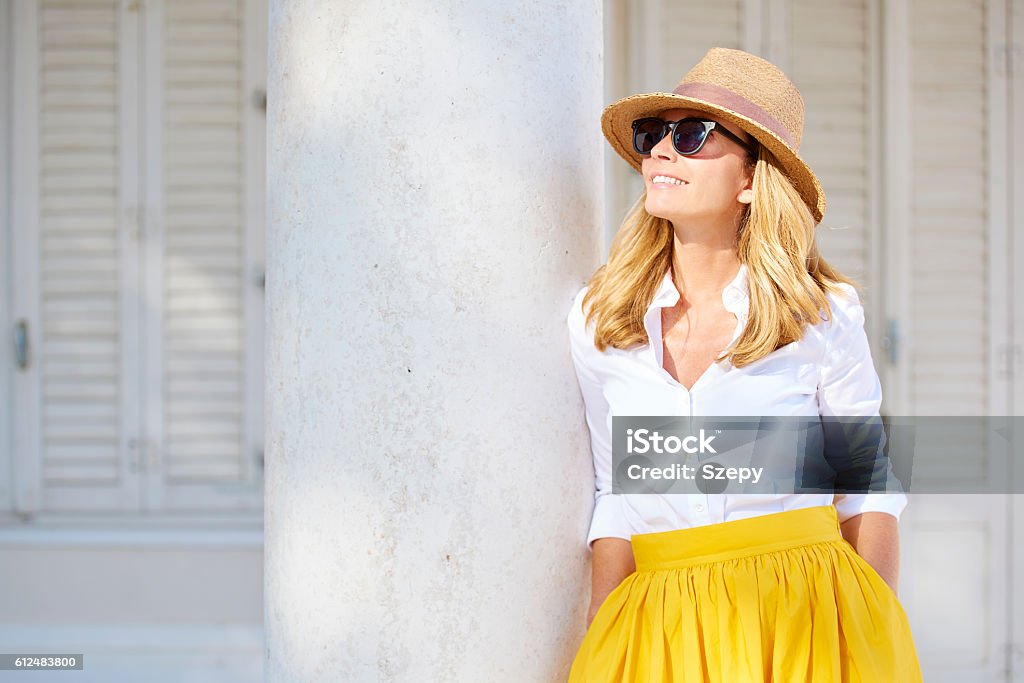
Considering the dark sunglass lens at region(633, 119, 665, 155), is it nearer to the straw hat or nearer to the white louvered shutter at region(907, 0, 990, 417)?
the straw hat

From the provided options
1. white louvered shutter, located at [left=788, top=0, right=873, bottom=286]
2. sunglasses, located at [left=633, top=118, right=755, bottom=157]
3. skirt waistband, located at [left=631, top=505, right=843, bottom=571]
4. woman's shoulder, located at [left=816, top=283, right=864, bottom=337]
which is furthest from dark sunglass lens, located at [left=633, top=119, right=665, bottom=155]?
white louvered shutter, located at [left=788, top=0, right=873, bottom=286]

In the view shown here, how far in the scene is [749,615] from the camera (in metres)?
1.45

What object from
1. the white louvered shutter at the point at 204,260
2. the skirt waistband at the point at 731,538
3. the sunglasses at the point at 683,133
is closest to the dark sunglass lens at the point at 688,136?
the sunglasses at the point at 683,133

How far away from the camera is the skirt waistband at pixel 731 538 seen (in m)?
1.51

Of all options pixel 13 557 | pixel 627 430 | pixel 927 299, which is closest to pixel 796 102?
pixel 627 430

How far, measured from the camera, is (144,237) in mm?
3854

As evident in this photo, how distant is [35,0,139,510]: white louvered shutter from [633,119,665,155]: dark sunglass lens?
2763 millimetres

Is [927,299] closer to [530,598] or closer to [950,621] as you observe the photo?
[950,621]

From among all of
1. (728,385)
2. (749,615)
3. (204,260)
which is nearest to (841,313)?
(728,385)

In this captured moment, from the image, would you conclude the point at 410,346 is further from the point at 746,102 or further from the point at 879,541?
the point at 879,541

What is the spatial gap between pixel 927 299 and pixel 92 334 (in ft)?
10.4

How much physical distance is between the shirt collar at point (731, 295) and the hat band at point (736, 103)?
0.22 m

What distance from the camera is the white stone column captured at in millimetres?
1418

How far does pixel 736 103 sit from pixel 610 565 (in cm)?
74
